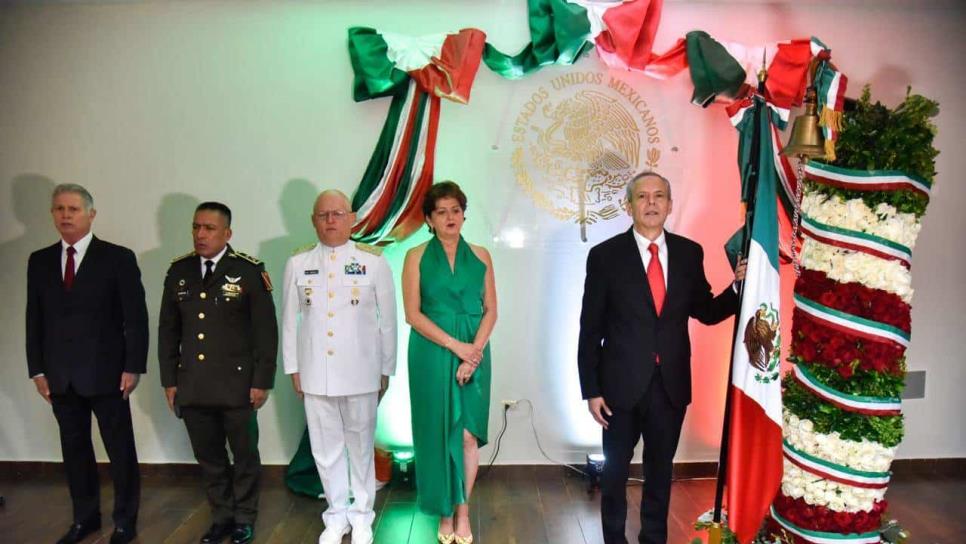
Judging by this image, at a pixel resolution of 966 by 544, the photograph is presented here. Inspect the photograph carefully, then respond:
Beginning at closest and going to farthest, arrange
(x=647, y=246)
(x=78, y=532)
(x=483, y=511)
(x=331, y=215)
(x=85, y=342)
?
(x=647, y=246) < (x=331, y=215) < (x=85, y=342) < (x=78, y=532) < (x=483, y=511)

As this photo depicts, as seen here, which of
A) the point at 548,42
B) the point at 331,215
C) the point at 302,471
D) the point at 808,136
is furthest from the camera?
the point at 302,471

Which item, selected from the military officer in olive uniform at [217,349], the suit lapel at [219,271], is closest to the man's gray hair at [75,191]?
the military officer in olive uniform at [217,349]

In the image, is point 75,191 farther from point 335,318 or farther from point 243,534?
point 243,534

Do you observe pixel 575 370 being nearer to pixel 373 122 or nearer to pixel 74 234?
pixel 373 122

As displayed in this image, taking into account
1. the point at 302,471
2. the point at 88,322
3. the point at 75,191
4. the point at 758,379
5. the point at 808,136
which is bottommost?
the point at 302,471

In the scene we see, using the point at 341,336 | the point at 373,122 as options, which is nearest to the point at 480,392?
the point at 341,336

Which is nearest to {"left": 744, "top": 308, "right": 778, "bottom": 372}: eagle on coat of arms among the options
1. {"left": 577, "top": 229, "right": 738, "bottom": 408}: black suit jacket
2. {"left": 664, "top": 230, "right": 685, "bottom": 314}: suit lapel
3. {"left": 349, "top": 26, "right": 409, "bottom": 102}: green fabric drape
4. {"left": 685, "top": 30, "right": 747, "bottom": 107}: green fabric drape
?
{"left": 577, "top": 229, "right": 738, "bottom": 408}: black suit jacket

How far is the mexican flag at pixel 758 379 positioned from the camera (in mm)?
2334

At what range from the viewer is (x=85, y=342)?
2.74m

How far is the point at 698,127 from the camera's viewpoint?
3.52m

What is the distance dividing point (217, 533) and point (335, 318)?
4.08 feet

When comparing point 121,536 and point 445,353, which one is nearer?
point 445,353

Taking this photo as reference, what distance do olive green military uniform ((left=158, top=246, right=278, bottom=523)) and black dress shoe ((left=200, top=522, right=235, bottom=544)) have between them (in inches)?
1.5

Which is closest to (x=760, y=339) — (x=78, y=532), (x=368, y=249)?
(x=368, y=249)
